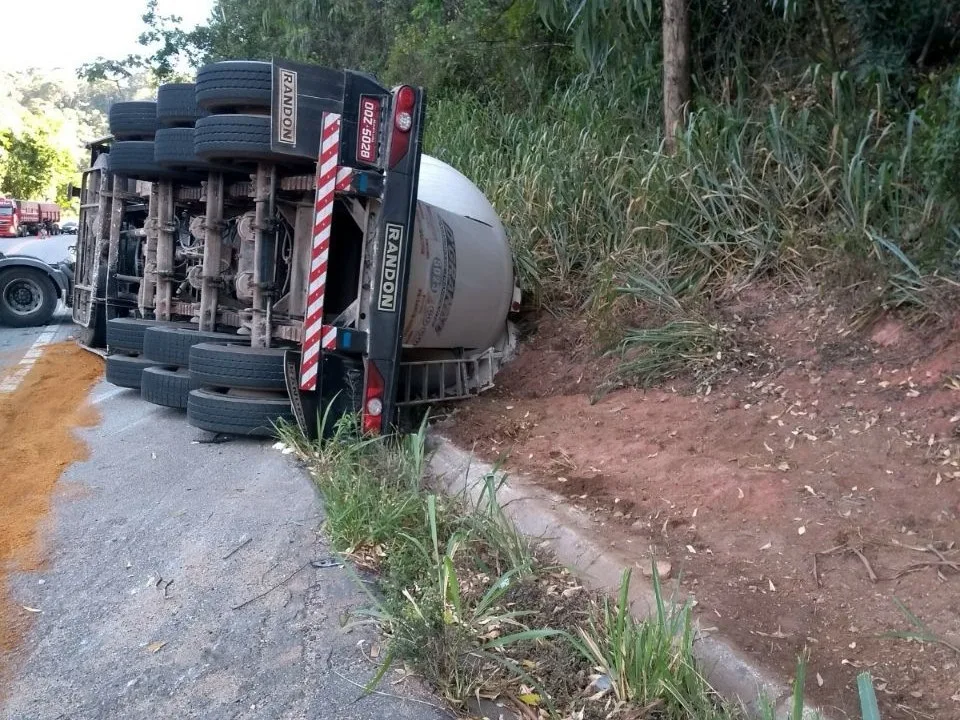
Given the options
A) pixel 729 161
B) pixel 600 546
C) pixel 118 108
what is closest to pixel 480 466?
pixel 600 546

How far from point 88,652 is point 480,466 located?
8.26 feet

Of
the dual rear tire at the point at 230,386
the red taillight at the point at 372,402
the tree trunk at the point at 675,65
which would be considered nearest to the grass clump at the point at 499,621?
the red taillight at the point at 372,402

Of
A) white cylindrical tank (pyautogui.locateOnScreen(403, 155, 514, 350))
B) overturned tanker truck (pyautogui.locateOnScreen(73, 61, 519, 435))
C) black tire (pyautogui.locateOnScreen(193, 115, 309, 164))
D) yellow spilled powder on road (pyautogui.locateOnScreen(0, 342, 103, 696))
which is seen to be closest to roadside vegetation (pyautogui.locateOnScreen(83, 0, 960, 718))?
overturned tanker truck (pyautogui.locateOnScreen(73, 61, 519, 435))

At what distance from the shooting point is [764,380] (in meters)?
5.39

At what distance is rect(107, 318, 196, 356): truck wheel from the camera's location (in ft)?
22.5

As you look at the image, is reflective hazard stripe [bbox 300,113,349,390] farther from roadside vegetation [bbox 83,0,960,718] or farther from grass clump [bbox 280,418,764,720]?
grass clump [bbox 280,418,764,720]

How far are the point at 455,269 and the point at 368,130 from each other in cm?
124

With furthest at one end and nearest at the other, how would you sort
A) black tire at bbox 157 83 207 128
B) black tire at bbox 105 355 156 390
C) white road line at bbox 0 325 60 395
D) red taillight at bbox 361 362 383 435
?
white road line at bbox 0 325 60 395
black tire at bbox 105 355 156 390
black tire at bbox 157 83 207 128
red taillight at bbox 361 362 383 435

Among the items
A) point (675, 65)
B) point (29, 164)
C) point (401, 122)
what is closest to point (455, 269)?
point (401, 122)

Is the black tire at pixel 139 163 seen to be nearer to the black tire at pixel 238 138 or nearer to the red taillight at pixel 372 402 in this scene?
the black tire at pixel 238 138

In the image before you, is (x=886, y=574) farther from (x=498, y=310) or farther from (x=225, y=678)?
(x=498, y=310)

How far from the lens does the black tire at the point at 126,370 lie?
273 inches

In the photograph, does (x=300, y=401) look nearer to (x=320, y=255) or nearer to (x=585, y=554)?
(x=320, y=255)

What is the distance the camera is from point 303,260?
5.95 m
